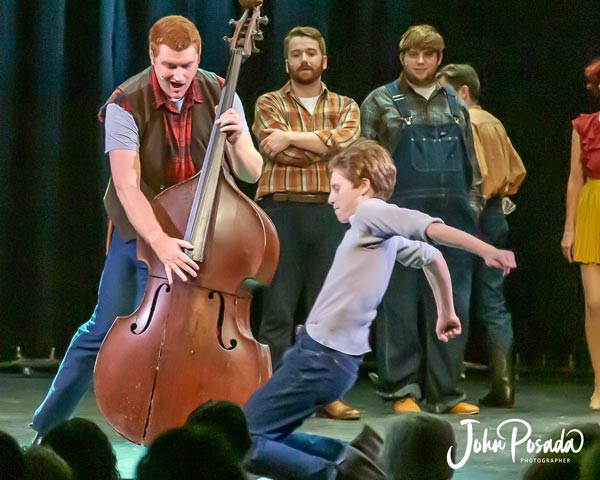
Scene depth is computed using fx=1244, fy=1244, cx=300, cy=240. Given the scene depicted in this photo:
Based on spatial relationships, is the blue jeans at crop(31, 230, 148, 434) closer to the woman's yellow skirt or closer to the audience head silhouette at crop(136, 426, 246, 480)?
the audience head silhouette at crop(136, 426, 246, 480)

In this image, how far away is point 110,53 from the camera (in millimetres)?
5164

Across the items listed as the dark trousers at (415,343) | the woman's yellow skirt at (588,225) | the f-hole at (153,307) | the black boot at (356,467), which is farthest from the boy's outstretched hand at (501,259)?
the woman's yellow skirt at (588,225)

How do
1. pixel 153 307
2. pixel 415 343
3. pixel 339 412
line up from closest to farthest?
pixel 153 307 → pixel 339 412 → pixel 415 343

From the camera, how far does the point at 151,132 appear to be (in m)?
3.60

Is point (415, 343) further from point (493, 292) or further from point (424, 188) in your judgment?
point (424, 188)

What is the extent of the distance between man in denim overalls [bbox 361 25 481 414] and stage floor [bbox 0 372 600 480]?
15 cm

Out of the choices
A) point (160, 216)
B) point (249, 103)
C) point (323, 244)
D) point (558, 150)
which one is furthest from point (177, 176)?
point (558, 150)

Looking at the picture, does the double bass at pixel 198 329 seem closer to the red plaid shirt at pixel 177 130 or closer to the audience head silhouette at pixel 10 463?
the red plaid shirt at pixel 177 130

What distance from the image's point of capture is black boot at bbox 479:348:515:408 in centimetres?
467

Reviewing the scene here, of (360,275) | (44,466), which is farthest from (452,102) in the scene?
(44,466)

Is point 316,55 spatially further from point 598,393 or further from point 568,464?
point 568,464

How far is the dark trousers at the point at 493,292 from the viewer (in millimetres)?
4754

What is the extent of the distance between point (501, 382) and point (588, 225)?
2.20 ft

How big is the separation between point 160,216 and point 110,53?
1.90m
